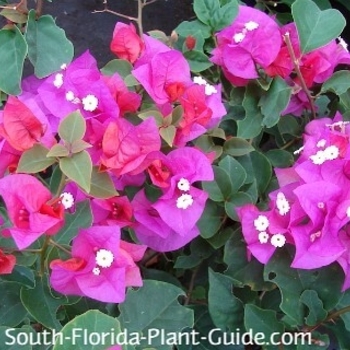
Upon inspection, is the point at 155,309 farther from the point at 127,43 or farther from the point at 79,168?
the point at 127,43

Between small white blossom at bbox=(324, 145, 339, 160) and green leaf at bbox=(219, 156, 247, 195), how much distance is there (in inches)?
5.6

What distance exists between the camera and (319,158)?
2.91 feet

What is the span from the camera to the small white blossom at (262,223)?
91cm

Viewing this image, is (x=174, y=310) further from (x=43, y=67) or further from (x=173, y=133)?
(x=43, y=67)

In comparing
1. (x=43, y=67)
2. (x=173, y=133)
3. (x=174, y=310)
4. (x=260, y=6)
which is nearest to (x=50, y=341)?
(x=174, y=310)

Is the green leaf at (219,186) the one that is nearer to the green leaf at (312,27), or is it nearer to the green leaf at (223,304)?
the green leaf at (223,304)

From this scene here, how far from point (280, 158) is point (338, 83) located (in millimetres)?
162

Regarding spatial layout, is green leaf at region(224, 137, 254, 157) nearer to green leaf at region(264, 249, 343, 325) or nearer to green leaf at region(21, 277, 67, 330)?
green leaf at region(264, 249, 343, 325)

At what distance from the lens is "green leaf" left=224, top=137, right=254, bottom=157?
1014 millimetres

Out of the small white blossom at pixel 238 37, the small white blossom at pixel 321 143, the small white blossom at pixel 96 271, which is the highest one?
the small white blossom at pixel 238 37

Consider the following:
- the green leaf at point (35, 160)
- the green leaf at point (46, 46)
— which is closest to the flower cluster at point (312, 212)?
the green leaf at point (35, 160)

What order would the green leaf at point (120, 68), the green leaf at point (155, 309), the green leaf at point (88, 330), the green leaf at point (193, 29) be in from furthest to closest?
the green leaf at point (193, 29) < the green leaf at point (120, 68) < the green leaf at point (155, 309) < the green leaf at point (88, 330)

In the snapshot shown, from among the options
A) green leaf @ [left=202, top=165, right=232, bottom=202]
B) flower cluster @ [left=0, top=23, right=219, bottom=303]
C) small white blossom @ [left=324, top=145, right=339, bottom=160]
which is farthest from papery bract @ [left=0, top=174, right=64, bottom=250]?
small white blossom @ [left=324, top=145, right=339, bottom=160]

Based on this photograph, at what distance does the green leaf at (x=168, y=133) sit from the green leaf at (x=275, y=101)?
205 mm
